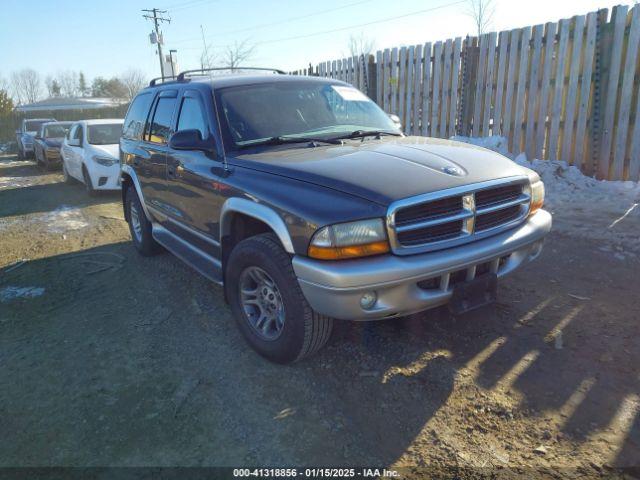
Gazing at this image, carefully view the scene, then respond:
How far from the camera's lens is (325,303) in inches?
99.6

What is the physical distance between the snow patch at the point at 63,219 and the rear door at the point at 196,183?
3916 mm

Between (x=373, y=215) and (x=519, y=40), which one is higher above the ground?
(x=519, y=40)

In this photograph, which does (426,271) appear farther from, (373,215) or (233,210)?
(233,210)

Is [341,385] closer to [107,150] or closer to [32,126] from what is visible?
[107,150]

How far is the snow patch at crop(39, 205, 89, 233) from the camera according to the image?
7355 millimetres

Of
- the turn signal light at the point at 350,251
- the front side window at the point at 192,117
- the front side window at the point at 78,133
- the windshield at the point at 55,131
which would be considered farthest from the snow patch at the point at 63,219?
the windshield at the point at 55,131

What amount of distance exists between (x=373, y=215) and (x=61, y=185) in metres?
11.7

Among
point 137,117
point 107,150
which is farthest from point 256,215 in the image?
point 107,150

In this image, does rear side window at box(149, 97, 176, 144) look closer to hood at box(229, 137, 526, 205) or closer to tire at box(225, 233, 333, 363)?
hood at box(229, 137, 526, 205)

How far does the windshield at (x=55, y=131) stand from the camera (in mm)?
15280

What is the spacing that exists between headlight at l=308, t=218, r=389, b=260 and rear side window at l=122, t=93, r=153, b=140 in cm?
342

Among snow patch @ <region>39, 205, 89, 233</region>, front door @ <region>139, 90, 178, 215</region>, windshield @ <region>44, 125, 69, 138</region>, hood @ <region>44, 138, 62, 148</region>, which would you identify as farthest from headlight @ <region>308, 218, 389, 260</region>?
windshield @ <region>44, 125, 69, 138</region>

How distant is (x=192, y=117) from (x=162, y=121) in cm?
79

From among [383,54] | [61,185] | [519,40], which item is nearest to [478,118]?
[519,40]
